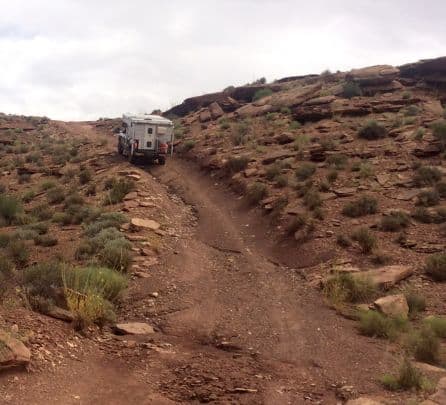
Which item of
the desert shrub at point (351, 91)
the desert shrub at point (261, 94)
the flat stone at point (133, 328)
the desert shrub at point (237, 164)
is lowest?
the flat stone at point (133, 328)

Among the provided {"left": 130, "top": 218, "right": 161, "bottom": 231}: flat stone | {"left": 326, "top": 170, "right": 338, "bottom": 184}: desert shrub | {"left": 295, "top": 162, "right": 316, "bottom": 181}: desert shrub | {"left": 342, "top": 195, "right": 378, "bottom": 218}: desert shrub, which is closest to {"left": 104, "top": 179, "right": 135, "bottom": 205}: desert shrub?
{"left": 130, "top": 218, "right": 161, "bottom": 231}: flat stone

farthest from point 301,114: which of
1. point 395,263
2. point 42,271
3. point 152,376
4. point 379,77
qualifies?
point 152,376

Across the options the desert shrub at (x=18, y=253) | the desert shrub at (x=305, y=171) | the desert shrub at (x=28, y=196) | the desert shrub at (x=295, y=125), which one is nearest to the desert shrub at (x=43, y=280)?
the desert shrub at (x=18, y=253)

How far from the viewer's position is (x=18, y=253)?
473 inches

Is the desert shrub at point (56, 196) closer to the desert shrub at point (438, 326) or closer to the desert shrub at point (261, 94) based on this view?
the desert shrub at point (438, 326)

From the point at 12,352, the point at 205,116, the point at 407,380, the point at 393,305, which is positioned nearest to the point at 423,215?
the point at 393,305

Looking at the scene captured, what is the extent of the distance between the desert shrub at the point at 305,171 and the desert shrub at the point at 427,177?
149 inches

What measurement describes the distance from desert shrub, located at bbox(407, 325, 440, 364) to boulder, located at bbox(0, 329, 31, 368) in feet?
17.8

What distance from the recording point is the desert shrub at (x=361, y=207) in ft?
46.2

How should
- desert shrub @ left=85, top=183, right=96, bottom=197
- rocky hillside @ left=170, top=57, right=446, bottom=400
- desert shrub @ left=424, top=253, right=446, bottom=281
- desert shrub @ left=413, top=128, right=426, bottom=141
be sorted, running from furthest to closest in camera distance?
1. desert shrub @ left=413, top=128, right=426, bottom=141
2. desert shrub @ left=85, top=183, right=96, bottom=197
3. rocky hillside @ left=170, top=57, right=446, bottom=400
4. desert shrub @ left=424, top=253, right=446, bottom=281

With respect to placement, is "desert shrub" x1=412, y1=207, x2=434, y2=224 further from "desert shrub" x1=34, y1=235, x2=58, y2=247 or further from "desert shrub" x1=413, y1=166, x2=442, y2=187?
"desert shrub" x1=34, y1=235, x2=58, y2=247

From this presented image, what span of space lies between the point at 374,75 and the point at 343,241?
2485 cm

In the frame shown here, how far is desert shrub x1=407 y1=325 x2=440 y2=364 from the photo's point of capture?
23.0ft

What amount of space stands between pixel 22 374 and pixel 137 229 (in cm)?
825
